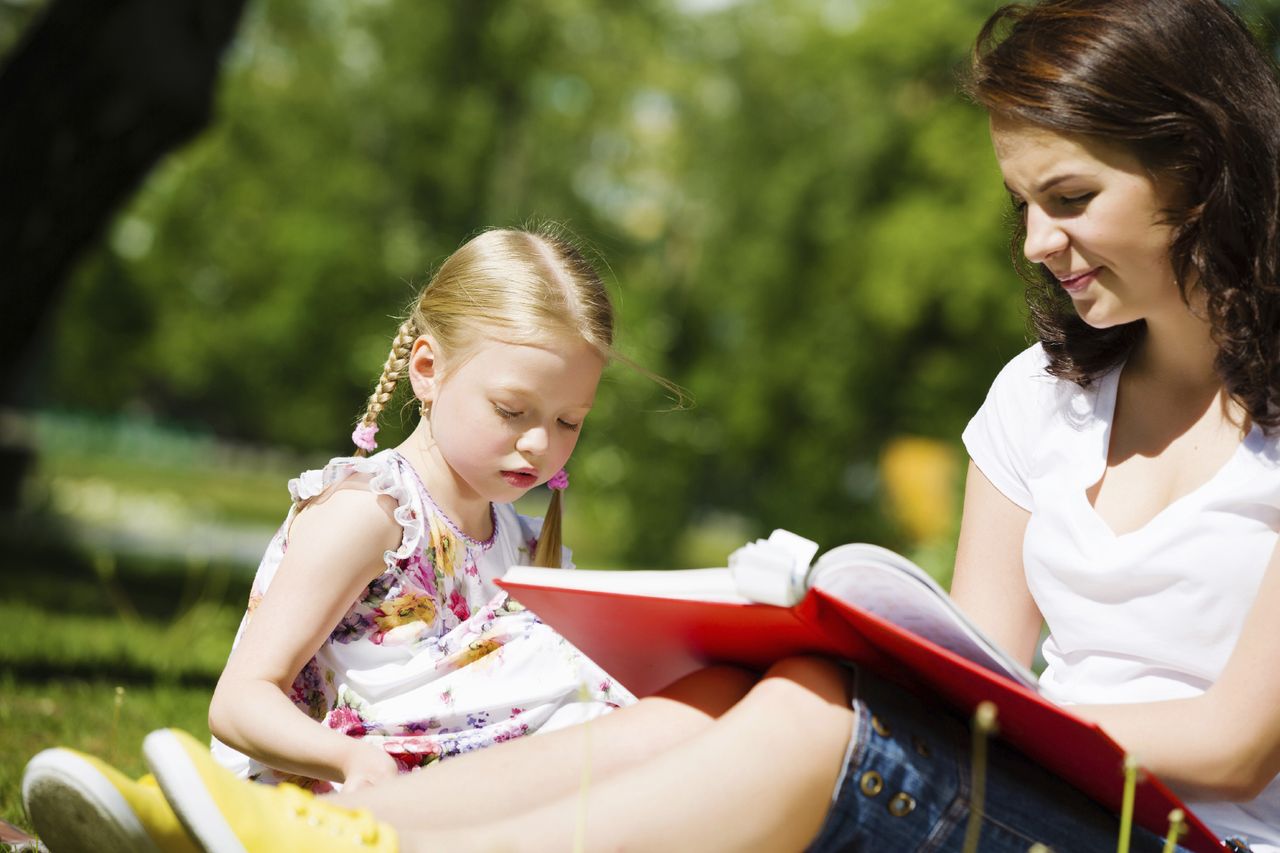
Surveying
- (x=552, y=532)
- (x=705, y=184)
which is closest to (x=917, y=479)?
(x=705, y=184)

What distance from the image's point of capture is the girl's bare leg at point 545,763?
1885mm

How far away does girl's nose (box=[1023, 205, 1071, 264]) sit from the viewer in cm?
218

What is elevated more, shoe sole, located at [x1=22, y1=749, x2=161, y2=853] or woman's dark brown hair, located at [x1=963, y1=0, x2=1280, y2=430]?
woman's dark brown hair, located at [x1=963, y1=0, x2=1280, y2=430]

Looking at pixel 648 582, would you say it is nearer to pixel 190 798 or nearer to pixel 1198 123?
pixel 190 798

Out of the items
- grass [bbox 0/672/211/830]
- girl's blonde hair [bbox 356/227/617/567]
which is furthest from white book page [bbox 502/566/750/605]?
grass [bbox 0/672/211/830]

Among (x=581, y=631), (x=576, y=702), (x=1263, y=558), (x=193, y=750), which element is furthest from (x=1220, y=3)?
(x=193, y=750)

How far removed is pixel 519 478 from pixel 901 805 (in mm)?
965

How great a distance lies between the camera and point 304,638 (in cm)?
226

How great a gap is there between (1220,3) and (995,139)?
1.24ft

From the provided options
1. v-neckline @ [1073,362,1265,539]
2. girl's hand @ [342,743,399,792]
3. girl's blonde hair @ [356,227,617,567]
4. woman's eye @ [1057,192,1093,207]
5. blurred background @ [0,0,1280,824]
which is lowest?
girl's hand @ [342,743,399,792]

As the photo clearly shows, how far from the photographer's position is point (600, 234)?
22.5 metres

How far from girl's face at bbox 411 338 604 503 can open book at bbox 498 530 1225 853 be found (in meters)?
0.48

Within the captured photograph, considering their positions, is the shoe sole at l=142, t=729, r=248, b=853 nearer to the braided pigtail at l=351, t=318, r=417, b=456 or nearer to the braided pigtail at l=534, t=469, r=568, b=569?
the braided pigtail at l=351, t=318, r=417, b=456

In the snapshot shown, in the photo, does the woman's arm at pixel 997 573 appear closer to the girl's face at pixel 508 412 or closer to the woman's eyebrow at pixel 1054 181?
the woman's eyebrow at pixel 1054 181
